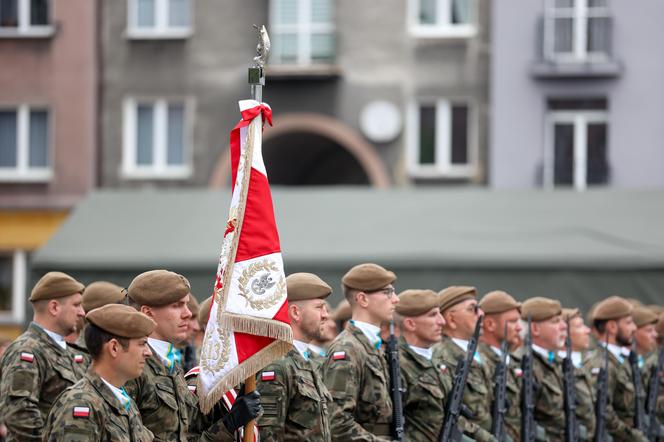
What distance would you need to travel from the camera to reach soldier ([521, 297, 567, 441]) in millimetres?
11438

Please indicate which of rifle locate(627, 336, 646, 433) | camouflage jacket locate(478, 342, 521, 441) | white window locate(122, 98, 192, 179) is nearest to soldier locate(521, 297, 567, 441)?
camouflage jacket locate(478, 342, 521, 441)

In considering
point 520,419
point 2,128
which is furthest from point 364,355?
point 2,128

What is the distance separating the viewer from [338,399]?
8383mm

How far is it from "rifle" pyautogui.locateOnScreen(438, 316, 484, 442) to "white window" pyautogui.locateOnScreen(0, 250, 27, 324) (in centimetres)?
1927

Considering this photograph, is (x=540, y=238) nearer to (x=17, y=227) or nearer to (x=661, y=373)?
(x=661, y=373)

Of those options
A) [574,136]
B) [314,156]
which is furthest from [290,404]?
[314,156]

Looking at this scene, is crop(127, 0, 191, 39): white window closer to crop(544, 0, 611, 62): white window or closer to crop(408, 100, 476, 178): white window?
crop(408, 100, 476, 178): white window

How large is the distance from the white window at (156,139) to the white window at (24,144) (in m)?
1.63

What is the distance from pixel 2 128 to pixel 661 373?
17.7 meters

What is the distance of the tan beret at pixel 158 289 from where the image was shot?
24.6 ft

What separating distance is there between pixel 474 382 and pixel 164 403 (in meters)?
3.27

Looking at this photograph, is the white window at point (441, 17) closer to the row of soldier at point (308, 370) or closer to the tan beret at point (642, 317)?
the tan beret at point (642, 317)

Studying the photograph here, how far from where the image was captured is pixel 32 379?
8.47 metres

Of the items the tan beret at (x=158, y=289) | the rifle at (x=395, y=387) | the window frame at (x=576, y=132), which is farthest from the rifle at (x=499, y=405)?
the window frame at (x=576, y=132)
